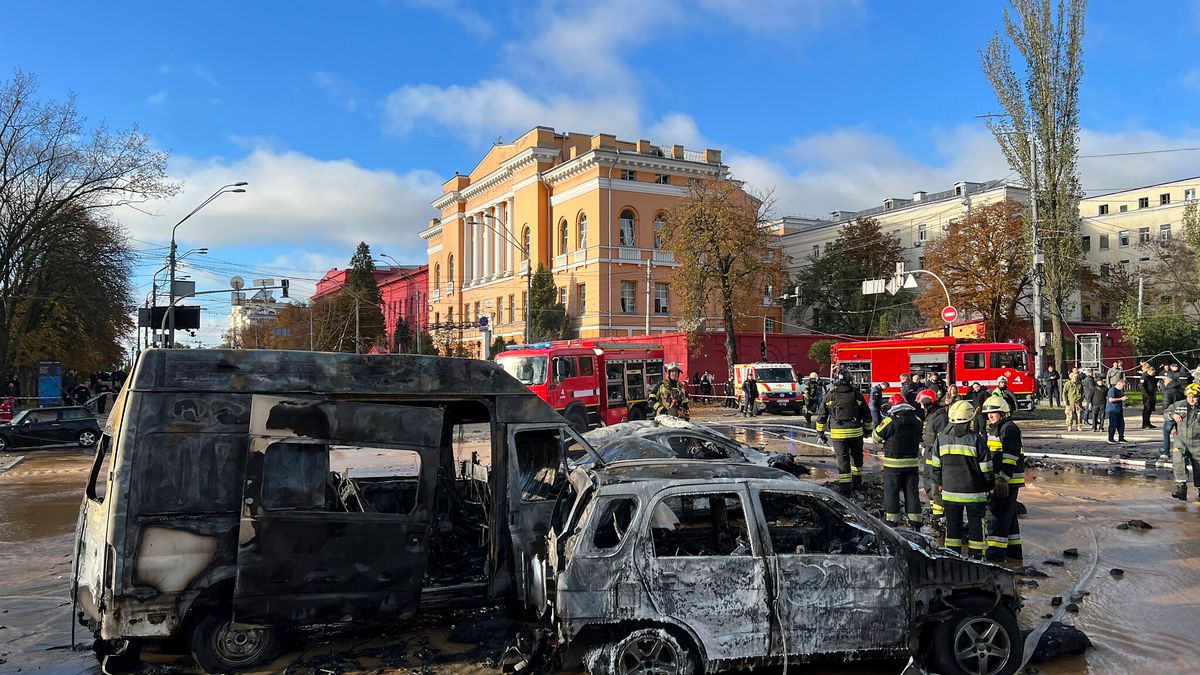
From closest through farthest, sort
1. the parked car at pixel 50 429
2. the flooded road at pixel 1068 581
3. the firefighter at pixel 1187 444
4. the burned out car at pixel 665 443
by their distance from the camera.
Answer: the flooded road at pixel 1068 581 → the burned out car at pixel 665 443 → the firefighter at pixel 1187 444 → the parked car at pixel 50 429

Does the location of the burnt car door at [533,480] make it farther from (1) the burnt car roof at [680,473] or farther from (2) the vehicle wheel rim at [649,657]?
(2) the vehicle wheel rim at [649,657]

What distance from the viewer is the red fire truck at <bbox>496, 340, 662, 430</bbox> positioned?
70.3 feet

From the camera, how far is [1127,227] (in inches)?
2584

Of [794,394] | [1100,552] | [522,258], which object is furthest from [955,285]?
[1100,552]

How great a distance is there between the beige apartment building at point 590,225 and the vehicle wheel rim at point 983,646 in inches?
1639

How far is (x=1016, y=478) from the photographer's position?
26.2ft

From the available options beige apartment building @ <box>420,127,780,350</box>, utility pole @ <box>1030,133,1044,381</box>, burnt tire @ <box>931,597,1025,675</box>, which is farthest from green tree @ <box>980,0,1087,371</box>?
burnt tire @ <box>931,597,1025,675</box>

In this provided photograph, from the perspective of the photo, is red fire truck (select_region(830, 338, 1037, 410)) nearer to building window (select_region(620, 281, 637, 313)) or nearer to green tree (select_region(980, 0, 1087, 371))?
green tree (select_region(980, 0, 1087, 371))

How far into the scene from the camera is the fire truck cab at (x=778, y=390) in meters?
31.4

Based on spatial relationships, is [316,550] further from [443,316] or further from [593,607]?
[443,316]

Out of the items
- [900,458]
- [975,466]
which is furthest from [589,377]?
[975,466]

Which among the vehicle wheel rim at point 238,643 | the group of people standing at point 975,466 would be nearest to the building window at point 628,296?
the group of people standing at point 975,466

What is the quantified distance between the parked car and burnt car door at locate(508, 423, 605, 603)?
2095cm

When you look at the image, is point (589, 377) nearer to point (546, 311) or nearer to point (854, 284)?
point (546, 311)
